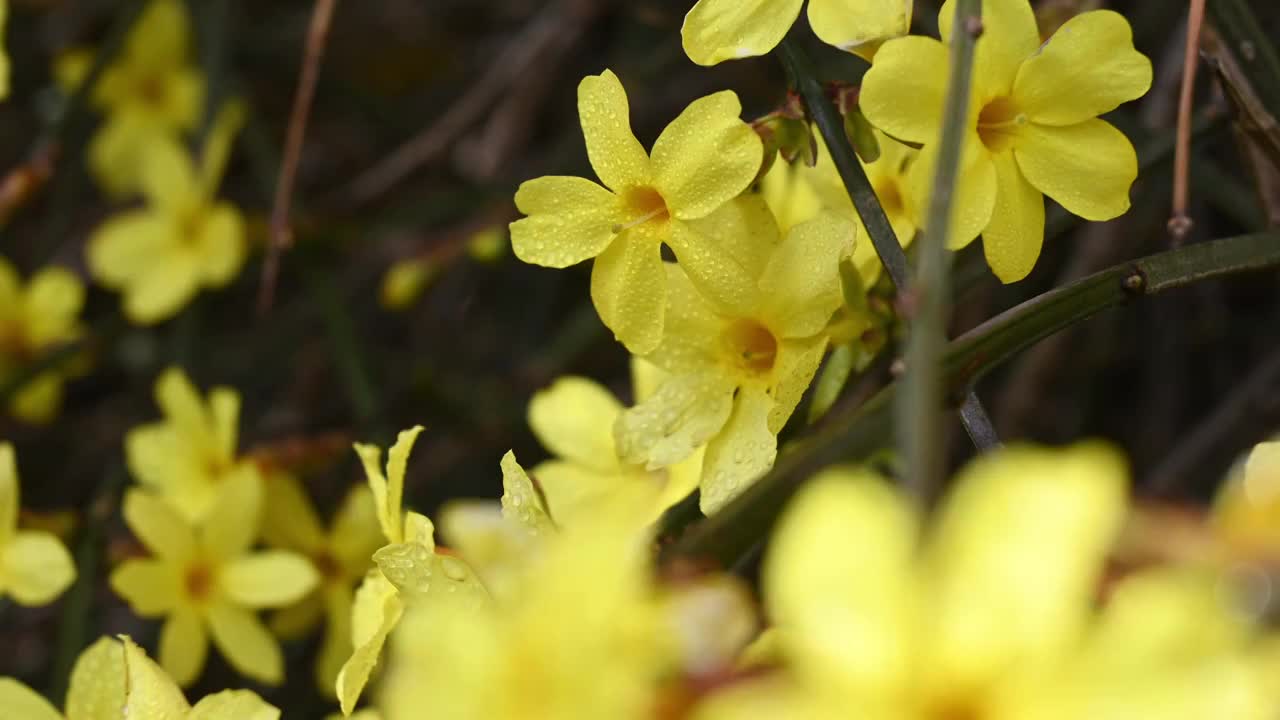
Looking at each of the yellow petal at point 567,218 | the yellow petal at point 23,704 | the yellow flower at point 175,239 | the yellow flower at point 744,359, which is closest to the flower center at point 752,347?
the yellow flower at point 744,359

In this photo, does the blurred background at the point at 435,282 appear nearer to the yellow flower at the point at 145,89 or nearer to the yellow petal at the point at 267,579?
the yellow flower at the point at 145,89

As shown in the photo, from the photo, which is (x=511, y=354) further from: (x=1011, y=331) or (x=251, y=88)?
(x=1011, y=331)

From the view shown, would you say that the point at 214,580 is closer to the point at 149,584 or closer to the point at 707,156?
the point at 149,584

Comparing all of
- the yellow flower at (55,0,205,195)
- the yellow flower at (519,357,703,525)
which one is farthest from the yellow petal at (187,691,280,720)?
the yellow flower at (55,0,205,195)

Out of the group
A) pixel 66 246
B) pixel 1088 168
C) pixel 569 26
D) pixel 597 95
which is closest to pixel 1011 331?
pixel 1088 168

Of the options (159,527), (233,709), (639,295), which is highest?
(639,295)

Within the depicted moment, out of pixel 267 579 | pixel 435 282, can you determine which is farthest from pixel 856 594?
pixel 435 282

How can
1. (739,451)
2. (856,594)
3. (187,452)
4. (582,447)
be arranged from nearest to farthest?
1. (856,594)
2. (739,451)
3. (582,447)
4. (187,452)
